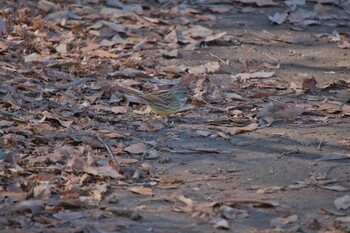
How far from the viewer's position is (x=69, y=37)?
9789 mm

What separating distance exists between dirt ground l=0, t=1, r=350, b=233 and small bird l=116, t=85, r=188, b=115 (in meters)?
0.12

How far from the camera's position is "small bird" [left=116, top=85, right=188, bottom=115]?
7.51m

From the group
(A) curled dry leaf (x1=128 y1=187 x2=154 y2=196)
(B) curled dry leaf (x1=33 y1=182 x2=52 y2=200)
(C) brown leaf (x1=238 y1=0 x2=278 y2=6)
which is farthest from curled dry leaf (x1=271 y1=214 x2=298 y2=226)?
(C) brown leaf (x1=238 y1=0 x2=278 y2=6)

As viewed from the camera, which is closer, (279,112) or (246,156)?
(246,156)

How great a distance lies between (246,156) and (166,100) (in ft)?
3.98

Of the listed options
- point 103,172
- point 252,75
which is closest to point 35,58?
point 252,75

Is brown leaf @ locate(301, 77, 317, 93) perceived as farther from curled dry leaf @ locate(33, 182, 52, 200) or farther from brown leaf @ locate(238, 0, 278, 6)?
curled dry leaf @ locate(33, 182, 52, 200)

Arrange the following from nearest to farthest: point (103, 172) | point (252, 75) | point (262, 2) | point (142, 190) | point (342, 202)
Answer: point (342, 202) < point (142, 190) < point (103, 172) < point (252, 75) < point (262, 2)

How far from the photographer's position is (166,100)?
7.48 meters

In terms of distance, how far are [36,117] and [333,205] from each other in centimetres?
299

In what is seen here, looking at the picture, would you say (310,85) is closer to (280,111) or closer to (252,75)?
(252,75)

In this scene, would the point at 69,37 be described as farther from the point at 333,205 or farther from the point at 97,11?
the point at 333,205

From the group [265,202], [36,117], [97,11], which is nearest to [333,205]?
[265,202]

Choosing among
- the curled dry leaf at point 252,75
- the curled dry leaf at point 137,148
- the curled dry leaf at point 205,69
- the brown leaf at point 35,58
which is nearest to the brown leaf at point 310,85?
the curled dry leaf at point 252,75
